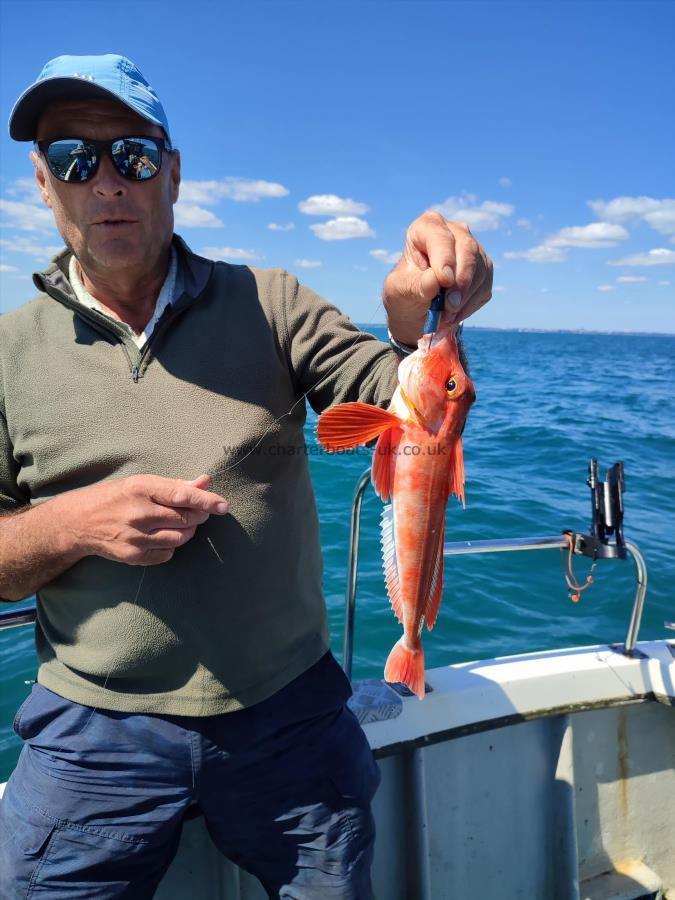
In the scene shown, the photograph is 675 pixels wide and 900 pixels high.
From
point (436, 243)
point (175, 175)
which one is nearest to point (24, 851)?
point (436, 243)

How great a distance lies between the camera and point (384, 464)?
2.04 m

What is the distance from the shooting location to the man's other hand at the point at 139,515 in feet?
6.01

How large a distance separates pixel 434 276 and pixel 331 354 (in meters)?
0.63

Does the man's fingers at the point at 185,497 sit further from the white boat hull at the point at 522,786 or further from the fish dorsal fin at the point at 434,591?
the white boat hull at the point at 522,786

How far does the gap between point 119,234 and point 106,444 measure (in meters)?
0.73

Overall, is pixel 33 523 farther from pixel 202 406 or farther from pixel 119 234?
pixel 119 234

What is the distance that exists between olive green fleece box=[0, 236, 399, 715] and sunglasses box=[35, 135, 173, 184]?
0.37 metres

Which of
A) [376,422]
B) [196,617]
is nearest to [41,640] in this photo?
[196,617]

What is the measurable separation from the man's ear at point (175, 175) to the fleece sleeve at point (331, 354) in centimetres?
53

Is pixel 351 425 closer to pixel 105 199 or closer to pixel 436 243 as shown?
pixel 436 243

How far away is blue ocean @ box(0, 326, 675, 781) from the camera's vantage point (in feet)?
22.6

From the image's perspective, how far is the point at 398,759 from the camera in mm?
2969

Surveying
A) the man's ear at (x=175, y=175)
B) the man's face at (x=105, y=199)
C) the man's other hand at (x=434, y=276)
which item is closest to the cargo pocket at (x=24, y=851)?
the man's face at (x=105, y=199)

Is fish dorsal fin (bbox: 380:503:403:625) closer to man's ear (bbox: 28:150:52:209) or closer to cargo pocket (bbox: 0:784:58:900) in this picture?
cargo pocket (bbox: 0:784:58:900)
